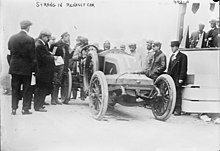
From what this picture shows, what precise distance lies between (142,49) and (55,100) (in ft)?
1.59

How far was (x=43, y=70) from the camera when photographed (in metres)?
1.65

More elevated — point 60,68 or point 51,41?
point 51,41

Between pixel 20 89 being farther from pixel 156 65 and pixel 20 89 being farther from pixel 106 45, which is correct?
pixel 156 65

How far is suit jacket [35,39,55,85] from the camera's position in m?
1.64

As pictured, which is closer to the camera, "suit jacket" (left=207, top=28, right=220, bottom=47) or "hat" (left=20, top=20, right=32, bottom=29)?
"hat" (left=20, top=20, right=32, bottom=29)

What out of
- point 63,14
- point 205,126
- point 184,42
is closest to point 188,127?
point 205,126

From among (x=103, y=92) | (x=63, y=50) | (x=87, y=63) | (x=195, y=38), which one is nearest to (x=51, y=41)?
(x=63, y=50)

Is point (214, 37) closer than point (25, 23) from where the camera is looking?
No

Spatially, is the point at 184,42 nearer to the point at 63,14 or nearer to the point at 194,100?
the point at 194,100

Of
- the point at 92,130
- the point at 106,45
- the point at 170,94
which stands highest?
the point at 106,45

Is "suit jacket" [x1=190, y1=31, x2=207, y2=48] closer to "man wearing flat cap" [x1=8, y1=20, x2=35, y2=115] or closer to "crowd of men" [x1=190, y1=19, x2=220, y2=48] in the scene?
"crowd of men" [x1=190, y1=19, x2=220, y2=48]

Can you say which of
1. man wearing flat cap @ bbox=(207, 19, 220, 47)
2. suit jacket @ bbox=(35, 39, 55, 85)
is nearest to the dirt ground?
suit jacket @ bbox=(35, 39, 55, 85)

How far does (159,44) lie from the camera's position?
5.53 feet

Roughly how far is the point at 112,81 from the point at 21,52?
1.48 ft
